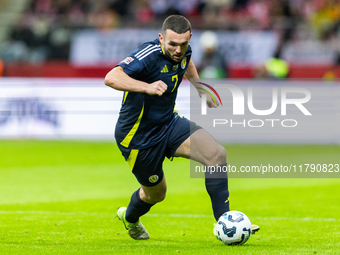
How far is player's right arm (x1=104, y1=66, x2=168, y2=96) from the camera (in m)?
4.61

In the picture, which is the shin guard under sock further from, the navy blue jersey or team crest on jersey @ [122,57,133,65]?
team crest on jersey @ [122,57,133,65]

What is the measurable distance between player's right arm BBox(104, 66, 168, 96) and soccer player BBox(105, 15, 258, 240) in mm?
244

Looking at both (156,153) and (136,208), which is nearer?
(156,153)

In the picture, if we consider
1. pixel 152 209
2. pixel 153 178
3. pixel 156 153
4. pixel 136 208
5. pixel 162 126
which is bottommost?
pixel 152 209

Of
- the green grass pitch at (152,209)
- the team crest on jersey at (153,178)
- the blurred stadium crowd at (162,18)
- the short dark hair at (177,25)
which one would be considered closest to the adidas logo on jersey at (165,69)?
the short dark hair at (177,25)

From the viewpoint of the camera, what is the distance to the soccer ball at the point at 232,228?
500 cm

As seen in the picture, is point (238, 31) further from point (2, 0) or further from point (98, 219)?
point (98, 219)

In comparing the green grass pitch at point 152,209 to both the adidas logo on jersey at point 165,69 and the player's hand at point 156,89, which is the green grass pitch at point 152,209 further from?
the adidas logo on jersey at point 165,69

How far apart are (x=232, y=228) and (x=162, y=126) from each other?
115 centimetres

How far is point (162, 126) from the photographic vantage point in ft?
17.6

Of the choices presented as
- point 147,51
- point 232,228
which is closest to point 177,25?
point 147,51

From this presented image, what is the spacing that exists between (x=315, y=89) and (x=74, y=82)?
6.08m

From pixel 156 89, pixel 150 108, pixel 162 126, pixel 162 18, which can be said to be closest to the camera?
pixel 156 89

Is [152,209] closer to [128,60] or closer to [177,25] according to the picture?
[128,60]
